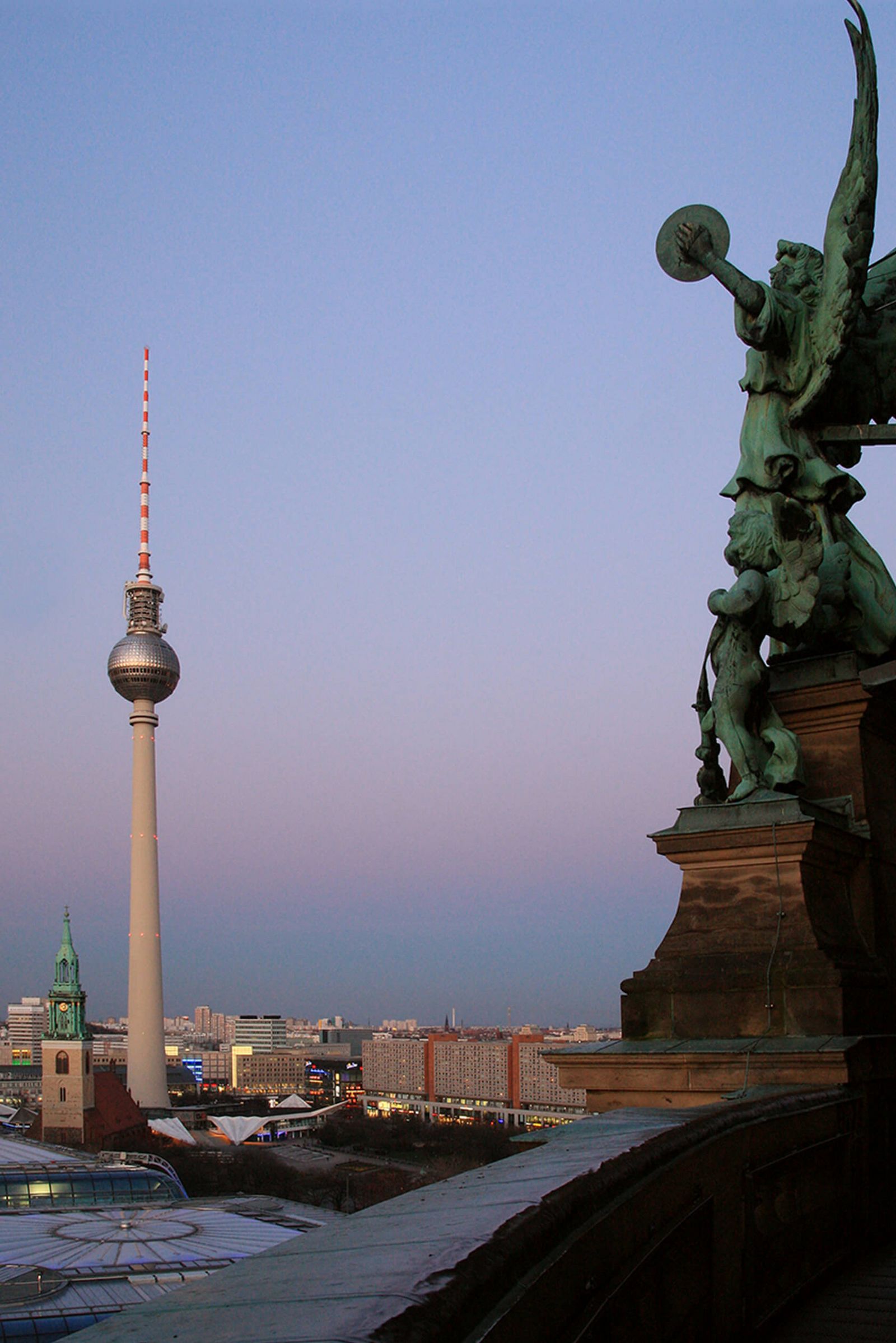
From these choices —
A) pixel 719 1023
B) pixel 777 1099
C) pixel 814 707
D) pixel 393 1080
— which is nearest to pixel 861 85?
pixel 814 707

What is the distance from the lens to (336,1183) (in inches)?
3036

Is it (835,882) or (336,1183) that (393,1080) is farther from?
(835,882)

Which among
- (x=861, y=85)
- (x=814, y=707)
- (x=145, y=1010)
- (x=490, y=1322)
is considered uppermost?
(x=861, y=85)

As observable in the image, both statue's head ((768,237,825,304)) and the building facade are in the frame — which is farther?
the building facade

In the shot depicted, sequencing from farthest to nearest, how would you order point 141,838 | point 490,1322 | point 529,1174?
point 141,838, point 529,1174, point 490,1322

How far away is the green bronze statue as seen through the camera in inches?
320

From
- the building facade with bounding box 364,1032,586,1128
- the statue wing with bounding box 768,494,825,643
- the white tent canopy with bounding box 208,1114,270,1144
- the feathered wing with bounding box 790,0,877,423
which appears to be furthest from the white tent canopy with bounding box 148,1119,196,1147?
the feathered wing with bounding box 790,0,877,423

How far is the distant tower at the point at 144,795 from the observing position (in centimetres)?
12619

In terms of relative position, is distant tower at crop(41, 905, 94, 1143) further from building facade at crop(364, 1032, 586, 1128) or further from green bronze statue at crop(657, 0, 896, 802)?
green bronze statue at crop(657, 0, 896, 802)

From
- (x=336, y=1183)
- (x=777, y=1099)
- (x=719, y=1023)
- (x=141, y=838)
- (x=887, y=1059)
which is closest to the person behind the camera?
(x=777, y=1099)

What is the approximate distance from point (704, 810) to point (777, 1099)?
8.38 ft

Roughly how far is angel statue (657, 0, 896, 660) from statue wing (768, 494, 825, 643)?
104 mm

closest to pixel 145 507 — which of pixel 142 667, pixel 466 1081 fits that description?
pixel 142 667

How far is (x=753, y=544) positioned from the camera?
8.35 m
